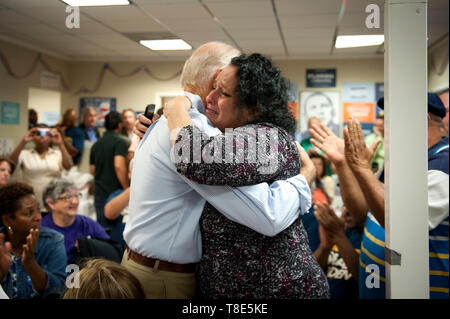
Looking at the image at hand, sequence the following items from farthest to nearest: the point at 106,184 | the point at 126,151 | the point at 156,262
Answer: the point at 106,184 → the point at 126,151 → the point at 156,262

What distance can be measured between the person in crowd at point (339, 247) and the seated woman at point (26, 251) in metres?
0.91

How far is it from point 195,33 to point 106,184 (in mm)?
576

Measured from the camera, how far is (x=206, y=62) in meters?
0.87

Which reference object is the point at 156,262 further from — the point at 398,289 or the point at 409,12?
the point at 409,12

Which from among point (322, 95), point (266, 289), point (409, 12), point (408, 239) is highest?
point (322, 95)

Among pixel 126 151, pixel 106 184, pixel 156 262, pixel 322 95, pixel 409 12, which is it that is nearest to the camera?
pixel 409 12

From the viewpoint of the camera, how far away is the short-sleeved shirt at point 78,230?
6.19ft

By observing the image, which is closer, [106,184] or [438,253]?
[438,253]

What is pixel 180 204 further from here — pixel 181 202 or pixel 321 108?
pixel 321 108

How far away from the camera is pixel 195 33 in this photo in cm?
89

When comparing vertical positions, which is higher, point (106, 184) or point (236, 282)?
point (106, 184)

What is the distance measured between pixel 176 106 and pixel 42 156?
53 centimetres

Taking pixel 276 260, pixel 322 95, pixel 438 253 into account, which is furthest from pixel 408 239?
pixel 322 95

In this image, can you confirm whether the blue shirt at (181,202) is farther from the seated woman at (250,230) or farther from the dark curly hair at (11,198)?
the dark curly hair at (11,198)
